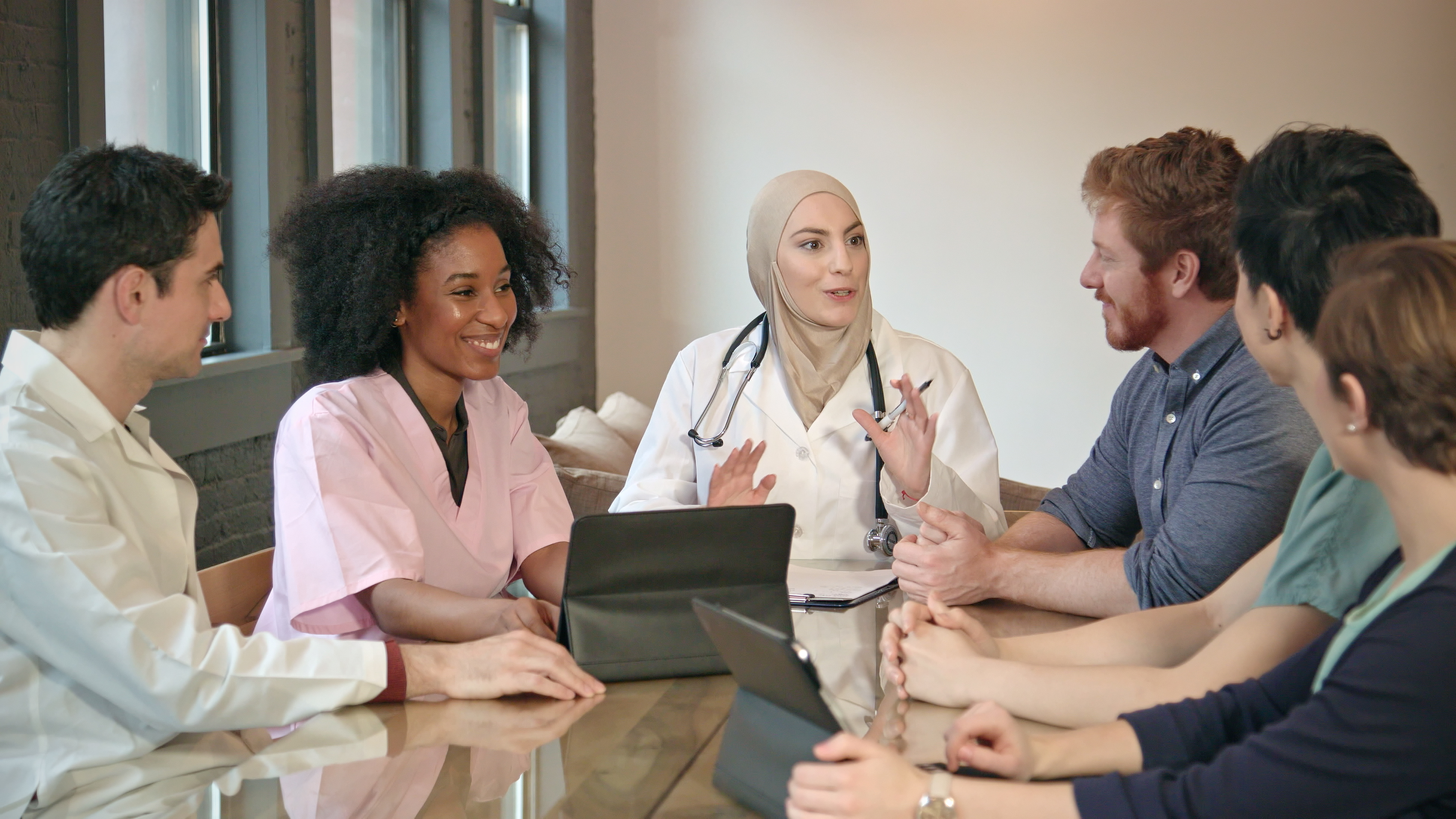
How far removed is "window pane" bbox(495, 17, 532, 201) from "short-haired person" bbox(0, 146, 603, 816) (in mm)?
3693

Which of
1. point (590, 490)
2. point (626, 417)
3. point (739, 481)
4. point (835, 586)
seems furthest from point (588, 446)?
point (835, 586)

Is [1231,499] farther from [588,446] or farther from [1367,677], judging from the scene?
[588,446]

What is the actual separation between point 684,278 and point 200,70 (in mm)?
2612

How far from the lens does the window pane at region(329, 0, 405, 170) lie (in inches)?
154

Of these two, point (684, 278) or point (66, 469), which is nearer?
point (66, 469)

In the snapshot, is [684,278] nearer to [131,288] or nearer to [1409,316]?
[131,288]

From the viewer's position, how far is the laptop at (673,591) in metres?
1.45

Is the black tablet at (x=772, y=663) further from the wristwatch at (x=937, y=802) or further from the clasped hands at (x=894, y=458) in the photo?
the clasped hands at (x=894, y=458)

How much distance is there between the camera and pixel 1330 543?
1.26m

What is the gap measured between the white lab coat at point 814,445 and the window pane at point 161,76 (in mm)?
1537

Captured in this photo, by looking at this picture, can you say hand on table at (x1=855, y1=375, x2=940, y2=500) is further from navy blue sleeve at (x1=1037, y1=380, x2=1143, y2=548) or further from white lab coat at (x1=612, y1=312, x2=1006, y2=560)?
navy blue sleeve at (x1=1037, y1=380, x2=1143, y2=548)

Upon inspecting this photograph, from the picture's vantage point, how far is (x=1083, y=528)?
238 centimetres

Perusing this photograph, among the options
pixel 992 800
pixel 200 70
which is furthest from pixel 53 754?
pixel 200 70

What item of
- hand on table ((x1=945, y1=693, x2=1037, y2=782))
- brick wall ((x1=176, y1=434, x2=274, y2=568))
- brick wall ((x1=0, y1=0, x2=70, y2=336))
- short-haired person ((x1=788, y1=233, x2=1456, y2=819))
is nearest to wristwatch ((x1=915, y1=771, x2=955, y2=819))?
short-haired person ((x1=788, y1=233, x2=1456, y2=819))
